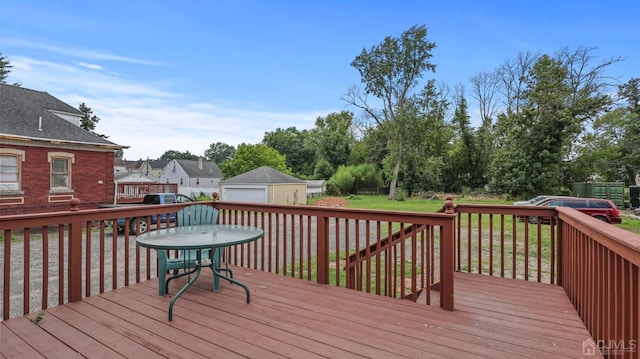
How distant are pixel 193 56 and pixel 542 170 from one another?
61.1 ft

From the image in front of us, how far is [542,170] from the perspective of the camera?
673 inches

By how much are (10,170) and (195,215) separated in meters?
9.98

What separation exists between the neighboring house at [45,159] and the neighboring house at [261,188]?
8.80 meters

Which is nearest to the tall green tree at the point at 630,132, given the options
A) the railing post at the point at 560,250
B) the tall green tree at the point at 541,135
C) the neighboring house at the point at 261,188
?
the tall green tree at the point at 541,135

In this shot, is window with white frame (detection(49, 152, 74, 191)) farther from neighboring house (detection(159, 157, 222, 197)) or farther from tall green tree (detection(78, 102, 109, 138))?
neighboring house (detection(159, 157, 222, 197))

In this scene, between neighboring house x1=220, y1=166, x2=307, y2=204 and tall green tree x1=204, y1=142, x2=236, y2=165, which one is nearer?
neighboring house x1=220, y1=166, x2=307, y2=204

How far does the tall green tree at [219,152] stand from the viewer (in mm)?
62156

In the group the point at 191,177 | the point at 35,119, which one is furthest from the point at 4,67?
the point at 191,177

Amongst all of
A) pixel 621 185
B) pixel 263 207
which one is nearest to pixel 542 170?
pixel 621 185

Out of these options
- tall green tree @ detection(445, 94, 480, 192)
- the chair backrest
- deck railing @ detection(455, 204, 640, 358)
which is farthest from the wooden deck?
tall green tree @ detection(445, 94, 480, 192)

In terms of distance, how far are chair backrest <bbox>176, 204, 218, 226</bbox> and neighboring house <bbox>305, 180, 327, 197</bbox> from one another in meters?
24.0

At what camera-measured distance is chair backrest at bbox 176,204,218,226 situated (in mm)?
3387

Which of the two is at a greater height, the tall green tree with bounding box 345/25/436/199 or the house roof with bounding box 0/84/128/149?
the tall green tree with bounding box 345/25/436/199

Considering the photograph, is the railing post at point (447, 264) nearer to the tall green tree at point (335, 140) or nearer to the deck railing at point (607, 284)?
the deck railing at point (607, 284)
